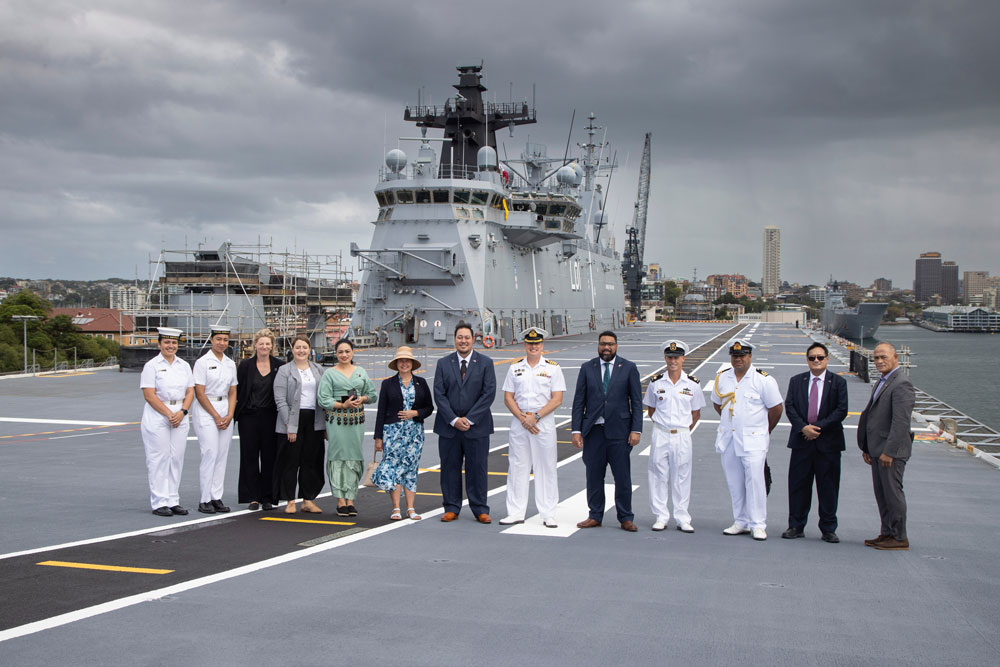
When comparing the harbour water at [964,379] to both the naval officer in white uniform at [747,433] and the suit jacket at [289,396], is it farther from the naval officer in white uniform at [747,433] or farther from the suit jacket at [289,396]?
the suit jacket at [289,396]

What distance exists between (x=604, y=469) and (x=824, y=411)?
76.6 inches

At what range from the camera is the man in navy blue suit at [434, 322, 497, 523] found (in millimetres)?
7336

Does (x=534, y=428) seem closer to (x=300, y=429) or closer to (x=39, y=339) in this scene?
(x=300, y=429)

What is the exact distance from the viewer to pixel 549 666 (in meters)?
3.77

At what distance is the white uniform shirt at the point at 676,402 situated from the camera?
23.5 ft

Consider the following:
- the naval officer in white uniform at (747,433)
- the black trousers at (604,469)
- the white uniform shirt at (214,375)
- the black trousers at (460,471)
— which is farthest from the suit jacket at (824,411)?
the white uniform shirt at (214,375)

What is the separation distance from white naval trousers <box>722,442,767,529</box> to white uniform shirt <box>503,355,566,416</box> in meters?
1.62

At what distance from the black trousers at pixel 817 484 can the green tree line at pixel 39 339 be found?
58068mm

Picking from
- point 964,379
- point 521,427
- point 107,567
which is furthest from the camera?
point 964,379

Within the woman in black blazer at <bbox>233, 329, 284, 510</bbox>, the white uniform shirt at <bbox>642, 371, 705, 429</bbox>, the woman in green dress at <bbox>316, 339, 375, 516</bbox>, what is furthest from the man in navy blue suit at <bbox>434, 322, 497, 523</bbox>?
the woman in black blazer at <bbox>233, 329, 284, 510</bbox>

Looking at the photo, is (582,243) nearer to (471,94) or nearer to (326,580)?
(471,94)

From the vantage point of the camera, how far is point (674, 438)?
23.6 feet

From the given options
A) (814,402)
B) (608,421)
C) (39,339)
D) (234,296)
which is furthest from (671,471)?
(39,339)

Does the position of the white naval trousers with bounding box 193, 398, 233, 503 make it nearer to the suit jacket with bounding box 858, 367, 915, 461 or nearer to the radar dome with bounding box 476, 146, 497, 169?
the suit jacket with bounding box 858, 367, 915, 461
